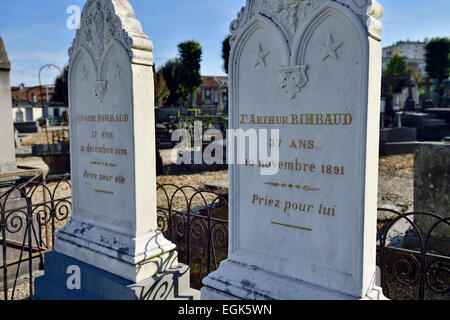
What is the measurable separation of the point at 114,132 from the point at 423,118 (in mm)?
20528

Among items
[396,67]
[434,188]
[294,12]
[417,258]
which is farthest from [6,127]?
[396,67]

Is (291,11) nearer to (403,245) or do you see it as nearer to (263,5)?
(263,5)

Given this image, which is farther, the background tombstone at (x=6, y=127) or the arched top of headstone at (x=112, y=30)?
the background tombstone at (x=6, y=127)

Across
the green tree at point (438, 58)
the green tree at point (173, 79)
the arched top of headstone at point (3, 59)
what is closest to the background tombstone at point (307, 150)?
the arched top of headstone at point (3, 59)

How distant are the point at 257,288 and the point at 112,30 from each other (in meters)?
2.58

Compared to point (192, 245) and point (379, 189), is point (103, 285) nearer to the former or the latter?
point (192, 245)

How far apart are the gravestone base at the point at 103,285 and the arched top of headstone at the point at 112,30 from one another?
6.44 ft

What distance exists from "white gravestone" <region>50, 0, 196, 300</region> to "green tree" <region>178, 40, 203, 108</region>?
4457 centimetres

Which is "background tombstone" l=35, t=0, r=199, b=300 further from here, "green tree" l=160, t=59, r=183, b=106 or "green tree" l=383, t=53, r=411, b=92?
"green tree" l=383, t=53, r=411, b=92

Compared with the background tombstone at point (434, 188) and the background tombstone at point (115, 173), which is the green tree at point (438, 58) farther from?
the background tombstone at point (115, 173)

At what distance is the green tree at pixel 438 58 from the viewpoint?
45625 mm

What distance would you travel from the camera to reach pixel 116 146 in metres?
3.58

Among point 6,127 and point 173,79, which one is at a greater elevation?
point 173,79

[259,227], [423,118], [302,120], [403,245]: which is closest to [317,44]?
[302,120]
